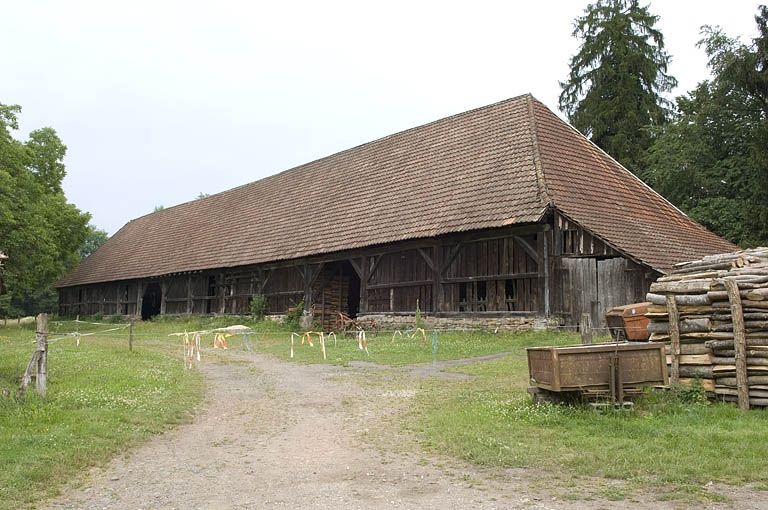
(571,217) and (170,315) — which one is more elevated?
(571,217)

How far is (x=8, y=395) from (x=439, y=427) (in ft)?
18.8

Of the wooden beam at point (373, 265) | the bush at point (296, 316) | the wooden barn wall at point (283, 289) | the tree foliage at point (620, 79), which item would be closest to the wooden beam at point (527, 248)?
the wooden beam at point (373, 265)

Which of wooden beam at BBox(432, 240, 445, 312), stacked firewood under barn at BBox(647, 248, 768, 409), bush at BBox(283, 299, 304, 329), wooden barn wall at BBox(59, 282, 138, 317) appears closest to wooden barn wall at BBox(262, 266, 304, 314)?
bush at BBox(283, 299, 304, 329)

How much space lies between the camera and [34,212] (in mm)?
29062

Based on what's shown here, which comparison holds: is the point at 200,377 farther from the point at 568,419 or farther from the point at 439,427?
the point at 568,419

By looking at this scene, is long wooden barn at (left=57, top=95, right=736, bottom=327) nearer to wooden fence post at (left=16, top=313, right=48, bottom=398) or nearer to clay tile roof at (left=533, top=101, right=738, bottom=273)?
clay tile roof at (left=533, top=101, right=738, bottom=273)

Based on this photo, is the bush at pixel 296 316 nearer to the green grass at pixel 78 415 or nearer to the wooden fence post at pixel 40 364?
the green grass at pixel 78 415

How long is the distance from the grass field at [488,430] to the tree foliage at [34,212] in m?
18.0

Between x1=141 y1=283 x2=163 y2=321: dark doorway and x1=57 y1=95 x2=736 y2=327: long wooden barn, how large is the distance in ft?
12.7

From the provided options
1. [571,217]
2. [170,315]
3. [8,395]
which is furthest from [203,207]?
[8,395]

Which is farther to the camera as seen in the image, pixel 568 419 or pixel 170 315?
pixel 170 315

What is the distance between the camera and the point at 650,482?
5566 mm

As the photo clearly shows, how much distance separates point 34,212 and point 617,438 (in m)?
29.2

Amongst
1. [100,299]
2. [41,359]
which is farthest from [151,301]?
[41,359]
